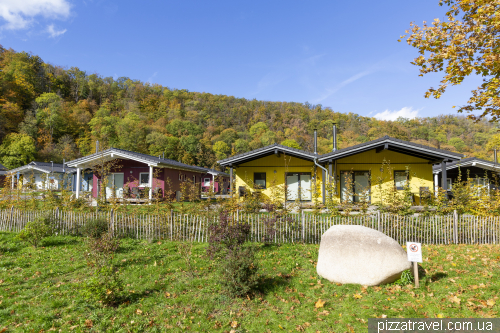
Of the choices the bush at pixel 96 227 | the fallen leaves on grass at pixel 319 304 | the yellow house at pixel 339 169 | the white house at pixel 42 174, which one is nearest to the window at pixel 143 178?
the white house at pixel 42 174

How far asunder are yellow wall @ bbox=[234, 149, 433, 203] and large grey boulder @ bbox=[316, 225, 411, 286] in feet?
29.3

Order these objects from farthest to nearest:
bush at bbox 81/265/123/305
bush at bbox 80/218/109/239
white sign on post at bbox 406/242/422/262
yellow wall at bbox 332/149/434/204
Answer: yellow wall at bbox 332/149/434/204 → bush at bbox 80/218/109/239 → white sign on post at bbox 406/242/422/262 → bush at bbox 81/265/123/305

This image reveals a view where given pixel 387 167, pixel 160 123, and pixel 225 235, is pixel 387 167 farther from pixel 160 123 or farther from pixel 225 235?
pixel 160 123

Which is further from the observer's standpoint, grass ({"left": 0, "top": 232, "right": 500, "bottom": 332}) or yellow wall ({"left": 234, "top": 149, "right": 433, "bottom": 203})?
yellow wall ({"left": 234, "top": 149, "right": 433, "bottom": 203})

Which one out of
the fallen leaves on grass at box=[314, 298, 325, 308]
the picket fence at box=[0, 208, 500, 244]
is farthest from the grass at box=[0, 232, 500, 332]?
the picket fence at box=[0, 208, 500, 244]

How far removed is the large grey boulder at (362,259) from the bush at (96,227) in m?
7.38

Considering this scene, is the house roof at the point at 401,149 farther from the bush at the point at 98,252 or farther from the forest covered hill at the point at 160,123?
the forest covered hill at the point at 160,123

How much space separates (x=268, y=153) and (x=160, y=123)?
5639 centimetres

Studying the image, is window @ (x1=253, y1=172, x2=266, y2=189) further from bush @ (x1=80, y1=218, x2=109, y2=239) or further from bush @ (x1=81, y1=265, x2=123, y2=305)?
bush @ (x1=81, y1=265, x2=123, y2=305)

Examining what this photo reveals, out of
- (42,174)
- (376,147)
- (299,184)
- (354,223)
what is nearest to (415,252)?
(354,223)

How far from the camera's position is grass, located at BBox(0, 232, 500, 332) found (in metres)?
4.06

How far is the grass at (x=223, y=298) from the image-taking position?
406cm

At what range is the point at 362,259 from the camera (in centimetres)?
532

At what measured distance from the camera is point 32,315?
4402mm
